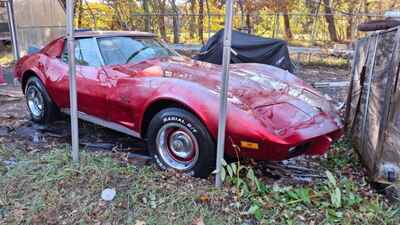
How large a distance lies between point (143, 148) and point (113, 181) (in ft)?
3.50

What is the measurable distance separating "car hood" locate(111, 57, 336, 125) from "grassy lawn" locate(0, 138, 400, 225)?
666 mm

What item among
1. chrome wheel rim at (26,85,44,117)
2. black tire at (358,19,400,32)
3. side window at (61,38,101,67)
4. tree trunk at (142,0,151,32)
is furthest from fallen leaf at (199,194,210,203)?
tree trunk at (142,0,151,32)

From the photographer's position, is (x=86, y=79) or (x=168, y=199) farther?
(x=86, y=79)

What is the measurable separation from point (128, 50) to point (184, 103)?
159 centimetres

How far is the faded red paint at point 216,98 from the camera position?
293cm

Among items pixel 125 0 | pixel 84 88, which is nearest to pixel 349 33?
pixel 125 0

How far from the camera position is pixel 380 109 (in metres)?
3.09

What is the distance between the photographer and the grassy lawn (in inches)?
105

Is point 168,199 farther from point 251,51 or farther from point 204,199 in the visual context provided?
point 251,51

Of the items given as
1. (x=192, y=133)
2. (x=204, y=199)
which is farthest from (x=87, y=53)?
(x=204, y=199)

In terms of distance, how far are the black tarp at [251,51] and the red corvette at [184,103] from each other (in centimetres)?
468

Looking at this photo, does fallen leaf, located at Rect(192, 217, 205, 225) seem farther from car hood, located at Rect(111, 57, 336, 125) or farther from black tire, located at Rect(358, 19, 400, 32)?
black tire, located at Rect(358, 19, 400, 32)

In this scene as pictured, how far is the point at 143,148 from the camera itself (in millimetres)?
4215

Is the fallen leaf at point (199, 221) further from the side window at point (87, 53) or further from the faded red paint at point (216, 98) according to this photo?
the side window at point (87, 53)
